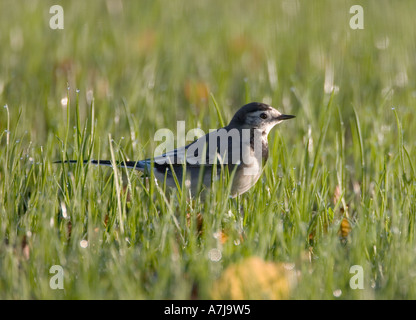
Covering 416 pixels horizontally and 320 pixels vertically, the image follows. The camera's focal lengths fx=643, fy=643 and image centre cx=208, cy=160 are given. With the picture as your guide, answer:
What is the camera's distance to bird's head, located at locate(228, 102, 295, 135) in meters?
4.73

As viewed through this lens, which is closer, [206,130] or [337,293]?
[337,293]

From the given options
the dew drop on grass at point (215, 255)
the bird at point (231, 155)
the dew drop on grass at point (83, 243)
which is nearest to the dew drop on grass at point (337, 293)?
the dew drop on grass at point (215, 255)

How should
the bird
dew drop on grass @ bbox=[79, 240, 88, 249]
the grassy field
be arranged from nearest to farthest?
the grassy field
dew drop on grass @ bbox=[79, 240, 88, 249]
the bird

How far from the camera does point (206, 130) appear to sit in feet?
17.8

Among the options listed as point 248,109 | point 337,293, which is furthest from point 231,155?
point 337,293

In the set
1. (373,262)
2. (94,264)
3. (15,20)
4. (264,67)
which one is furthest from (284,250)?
(15,20)

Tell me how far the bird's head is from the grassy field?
19 cm

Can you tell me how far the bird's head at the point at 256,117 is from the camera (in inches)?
186

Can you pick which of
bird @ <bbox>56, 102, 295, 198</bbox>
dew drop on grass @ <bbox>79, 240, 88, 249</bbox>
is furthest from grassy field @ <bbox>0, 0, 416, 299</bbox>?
bird @ <bbox>56, 102, 295, 198</bbox>

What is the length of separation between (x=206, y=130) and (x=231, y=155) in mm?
960

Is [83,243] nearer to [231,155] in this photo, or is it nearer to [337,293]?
[337,293]

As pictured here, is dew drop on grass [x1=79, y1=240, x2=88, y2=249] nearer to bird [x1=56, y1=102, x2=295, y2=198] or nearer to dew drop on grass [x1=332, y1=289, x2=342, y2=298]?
bird [x1=56, y1=102, x2=295, y2=198]

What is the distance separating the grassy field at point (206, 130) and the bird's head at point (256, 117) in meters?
0.19

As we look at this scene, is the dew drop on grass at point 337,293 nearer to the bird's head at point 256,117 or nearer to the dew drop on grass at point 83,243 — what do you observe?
the dew drop on grass at point 83,243
